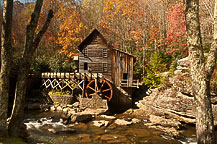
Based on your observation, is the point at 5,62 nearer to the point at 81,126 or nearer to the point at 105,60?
the point at 81,126

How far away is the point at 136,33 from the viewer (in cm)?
2072

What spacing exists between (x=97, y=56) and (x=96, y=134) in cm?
1055

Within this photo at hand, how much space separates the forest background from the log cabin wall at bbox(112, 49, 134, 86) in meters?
2.04

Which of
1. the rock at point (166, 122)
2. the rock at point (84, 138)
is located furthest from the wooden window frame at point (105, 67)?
the rock at point (84, 138)

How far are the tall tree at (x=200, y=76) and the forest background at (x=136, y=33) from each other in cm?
943

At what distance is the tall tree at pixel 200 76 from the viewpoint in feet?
14.8

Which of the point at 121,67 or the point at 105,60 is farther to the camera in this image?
the point at 105,60

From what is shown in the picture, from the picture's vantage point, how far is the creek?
8.41m

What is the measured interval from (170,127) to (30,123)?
1064 centimetres

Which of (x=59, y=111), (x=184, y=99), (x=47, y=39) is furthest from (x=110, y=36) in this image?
(x=184, y=99)

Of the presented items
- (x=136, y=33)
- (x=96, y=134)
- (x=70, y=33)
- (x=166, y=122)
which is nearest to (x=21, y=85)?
(x=96, y=134)

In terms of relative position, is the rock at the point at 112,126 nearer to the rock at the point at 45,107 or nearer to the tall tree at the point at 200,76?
the tall tree at the point at 200,76

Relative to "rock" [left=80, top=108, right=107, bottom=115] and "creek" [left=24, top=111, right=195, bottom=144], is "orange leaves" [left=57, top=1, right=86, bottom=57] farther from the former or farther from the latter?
"creek" [left=24, top=111, right=195, bottom=144]

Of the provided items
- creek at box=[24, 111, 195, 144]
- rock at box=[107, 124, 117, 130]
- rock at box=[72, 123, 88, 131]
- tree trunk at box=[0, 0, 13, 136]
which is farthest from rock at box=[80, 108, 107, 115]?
tree trunk at box=[0, 0, 13, 136]
